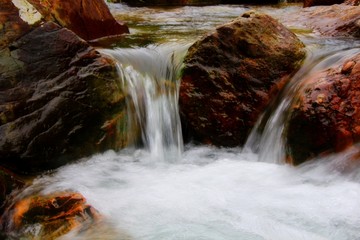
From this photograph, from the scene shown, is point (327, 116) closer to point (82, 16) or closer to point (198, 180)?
point (198, 180)

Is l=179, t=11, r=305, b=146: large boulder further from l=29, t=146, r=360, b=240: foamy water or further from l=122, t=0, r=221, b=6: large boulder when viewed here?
l=122, t=0, r=221, b=6: large boulder

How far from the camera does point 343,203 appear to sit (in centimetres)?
398

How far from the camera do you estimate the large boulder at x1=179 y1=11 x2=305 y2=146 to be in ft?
18.0

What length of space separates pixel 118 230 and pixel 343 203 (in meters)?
2.20

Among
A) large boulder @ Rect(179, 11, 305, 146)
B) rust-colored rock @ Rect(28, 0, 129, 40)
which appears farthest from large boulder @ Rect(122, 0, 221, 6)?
large boulder @ Rect(179, 11, 305, 146)

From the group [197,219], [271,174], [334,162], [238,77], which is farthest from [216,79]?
[197,219]

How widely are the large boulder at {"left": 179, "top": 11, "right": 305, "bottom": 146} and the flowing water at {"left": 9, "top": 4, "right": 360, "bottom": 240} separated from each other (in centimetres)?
18

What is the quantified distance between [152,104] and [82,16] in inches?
88.0

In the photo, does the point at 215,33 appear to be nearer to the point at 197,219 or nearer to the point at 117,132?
the point at 117,132

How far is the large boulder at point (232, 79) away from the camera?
5.47 metres

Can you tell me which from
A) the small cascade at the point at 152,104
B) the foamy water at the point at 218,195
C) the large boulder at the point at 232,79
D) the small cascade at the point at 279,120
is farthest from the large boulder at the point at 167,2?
the foamy water at the point at 218,195

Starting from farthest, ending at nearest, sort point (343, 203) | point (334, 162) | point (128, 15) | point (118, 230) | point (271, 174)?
point (128, 15), point (271, 174), point (334, 162), point (343, 203), point (118, 230)

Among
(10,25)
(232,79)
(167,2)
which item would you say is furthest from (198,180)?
(167,2)

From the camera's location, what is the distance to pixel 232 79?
18.1 ft
